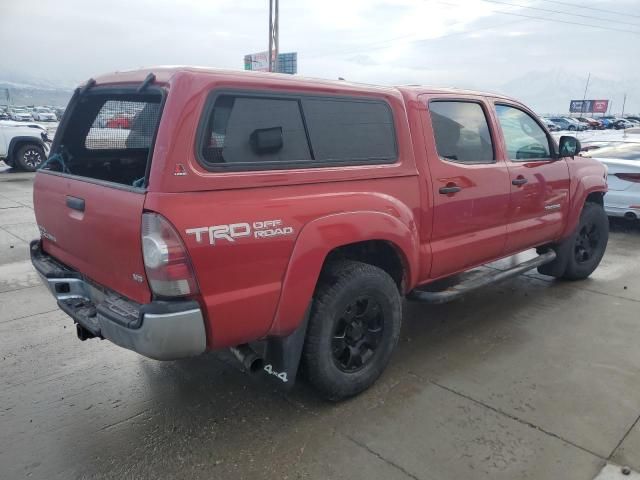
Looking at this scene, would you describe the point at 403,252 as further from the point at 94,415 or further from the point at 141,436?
the point at 94,415

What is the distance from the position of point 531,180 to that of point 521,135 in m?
0.42

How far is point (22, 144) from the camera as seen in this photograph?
1349 cm

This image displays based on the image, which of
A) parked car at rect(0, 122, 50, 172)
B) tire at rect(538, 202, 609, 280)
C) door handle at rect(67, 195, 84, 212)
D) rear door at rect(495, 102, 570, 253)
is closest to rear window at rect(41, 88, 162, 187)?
door handle at rect(67, 195, 84, 212)

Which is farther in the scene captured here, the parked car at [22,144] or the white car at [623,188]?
the parked car at [22,144]

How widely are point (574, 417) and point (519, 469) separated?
657 mm

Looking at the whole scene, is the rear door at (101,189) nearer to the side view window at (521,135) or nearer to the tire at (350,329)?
the tire at (350,329)

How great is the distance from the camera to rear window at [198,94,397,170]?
2.46 metres

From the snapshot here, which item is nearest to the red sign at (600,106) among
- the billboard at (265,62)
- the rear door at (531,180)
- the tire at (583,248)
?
the billboard at (265,62)

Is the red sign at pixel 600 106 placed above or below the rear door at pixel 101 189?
above

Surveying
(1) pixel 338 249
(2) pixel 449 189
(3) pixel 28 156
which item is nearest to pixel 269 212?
(1) pixel 338 249

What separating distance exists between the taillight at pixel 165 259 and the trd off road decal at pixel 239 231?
0.29 ft

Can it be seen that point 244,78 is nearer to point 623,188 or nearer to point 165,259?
point 165,259

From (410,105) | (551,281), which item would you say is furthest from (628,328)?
(410,105)

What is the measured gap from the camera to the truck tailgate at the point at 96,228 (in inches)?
93.1
